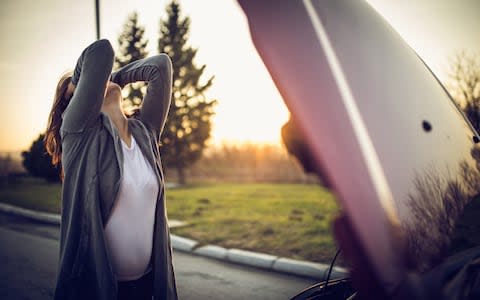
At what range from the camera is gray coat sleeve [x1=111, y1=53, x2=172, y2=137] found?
2191 mm

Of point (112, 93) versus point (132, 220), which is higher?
point (112, 93)

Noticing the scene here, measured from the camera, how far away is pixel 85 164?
5.61 feet

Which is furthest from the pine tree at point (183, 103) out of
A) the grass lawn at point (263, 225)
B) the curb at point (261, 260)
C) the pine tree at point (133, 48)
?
the curb at point (261, 260)

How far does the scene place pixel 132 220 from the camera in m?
1.75

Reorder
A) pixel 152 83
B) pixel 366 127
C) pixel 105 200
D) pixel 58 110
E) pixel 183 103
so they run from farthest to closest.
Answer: pixel 183 103 → pixel 152 83 → pixel 58 110 → pixel 105 200 → pixel 366 127

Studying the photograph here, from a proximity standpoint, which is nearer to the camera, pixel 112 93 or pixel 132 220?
pixel 132 220

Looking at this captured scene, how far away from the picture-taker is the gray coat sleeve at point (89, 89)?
5.47 feet

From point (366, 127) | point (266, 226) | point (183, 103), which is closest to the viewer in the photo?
point (366, 127)

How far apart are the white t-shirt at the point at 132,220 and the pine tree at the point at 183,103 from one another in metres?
21.3

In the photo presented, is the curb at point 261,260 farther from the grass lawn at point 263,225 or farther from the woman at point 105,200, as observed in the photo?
the woman at point 105,200

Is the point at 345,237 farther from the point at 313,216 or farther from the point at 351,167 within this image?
the point at 313,216

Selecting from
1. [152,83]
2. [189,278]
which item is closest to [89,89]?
[152,83]

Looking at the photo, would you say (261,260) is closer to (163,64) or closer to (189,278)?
(189,278)

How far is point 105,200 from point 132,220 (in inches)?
7.1
